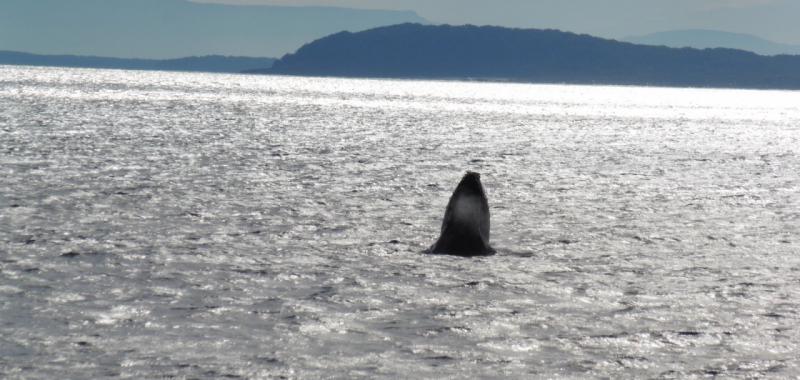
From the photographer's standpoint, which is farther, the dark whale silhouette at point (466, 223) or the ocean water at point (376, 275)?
the dark whale silhouette at point (466, 223)

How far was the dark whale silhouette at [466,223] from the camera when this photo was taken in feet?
76.1

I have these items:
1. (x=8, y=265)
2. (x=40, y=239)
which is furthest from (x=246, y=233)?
(x=8, y=265)

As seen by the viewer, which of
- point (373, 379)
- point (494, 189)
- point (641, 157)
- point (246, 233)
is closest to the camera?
point (373, 379)

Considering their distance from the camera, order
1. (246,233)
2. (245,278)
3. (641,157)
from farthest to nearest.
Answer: (641,157) < (246,233) < (245,278)

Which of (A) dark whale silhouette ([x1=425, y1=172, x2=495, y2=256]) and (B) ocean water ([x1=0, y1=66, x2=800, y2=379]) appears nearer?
(B) ocean water ([x1=0, y1=66, x2=800, y2=379])

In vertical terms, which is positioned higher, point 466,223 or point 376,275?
point 466,223

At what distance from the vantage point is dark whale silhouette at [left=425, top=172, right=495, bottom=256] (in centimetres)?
2320

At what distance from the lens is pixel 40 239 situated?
23453mm

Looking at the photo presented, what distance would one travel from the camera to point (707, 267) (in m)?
22.3

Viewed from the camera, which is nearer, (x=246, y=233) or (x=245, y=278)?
(x=245, y=278)

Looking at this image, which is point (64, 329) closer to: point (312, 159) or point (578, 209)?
point (578, 209)

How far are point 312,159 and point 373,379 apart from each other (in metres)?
37.6

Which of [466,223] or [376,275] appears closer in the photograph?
[376,275]

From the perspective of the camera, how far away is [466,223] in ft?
77.7
